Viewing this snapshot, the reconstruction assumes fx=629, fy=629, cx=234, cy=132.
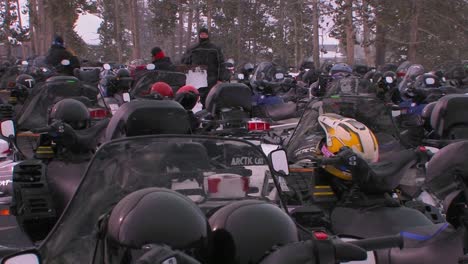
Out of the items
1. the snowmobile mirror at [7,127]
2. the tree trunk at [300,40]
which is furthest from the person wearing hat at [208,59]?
the tree trunk at [300,40]

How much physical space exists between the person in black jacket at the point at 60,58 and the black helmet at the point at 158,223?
40.5ft

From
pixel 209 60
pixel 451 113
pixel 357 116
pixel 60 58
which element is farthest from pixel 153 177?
pixel 60 58

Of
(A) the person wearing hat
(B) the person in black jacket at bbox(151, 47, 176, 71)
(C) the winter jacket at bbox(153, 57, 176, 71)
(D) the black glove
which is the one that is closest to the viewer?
(D) the black glove

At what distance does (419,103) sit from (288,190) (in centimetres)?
604

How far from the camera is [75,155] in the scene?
5.71 metres

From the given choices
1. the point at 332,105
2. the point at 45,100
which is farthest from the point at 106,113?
the point at 332,105

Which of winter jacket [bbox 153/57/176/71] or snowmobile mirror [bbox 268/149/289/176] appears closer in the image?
snowmobile mirror [bbox 268/149/289/176]

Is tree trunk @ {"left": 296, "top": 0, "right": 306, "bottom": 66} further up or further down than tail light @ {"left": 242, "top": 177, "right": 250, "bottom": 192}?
further up

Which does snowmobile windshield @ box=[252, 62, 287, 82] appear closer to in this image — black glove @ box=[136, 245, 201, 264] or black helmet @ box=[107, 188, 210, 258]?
black helmet @ box=[107, 188, 210, 258]

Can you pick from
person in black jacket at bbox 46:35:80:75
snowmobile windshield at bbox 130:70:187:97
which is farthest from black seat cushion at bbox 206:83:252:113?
person in black jacket at bbox 46:35:80:75

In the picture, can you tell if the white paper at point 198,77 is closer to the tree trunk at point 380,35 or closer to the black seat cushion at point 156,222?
the black seat cushion at point 156,222

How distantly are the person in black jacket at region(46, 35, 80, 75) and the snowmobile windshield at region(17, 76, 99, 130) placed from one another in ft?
19.2

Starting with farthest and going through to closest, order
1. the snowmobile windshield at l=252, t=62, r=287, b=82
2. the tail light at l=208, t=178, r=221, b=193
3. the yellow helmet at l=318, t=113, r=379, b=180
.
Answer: the snowmobile windshield at l=252, t=62, r=287, b=82 → the yellow helmet at l=318, t=113, r=379, b=180 → the tail light at l=208, t=178, r=221, b=193

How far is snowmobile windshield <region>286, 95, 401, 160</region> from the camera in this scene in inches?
233
